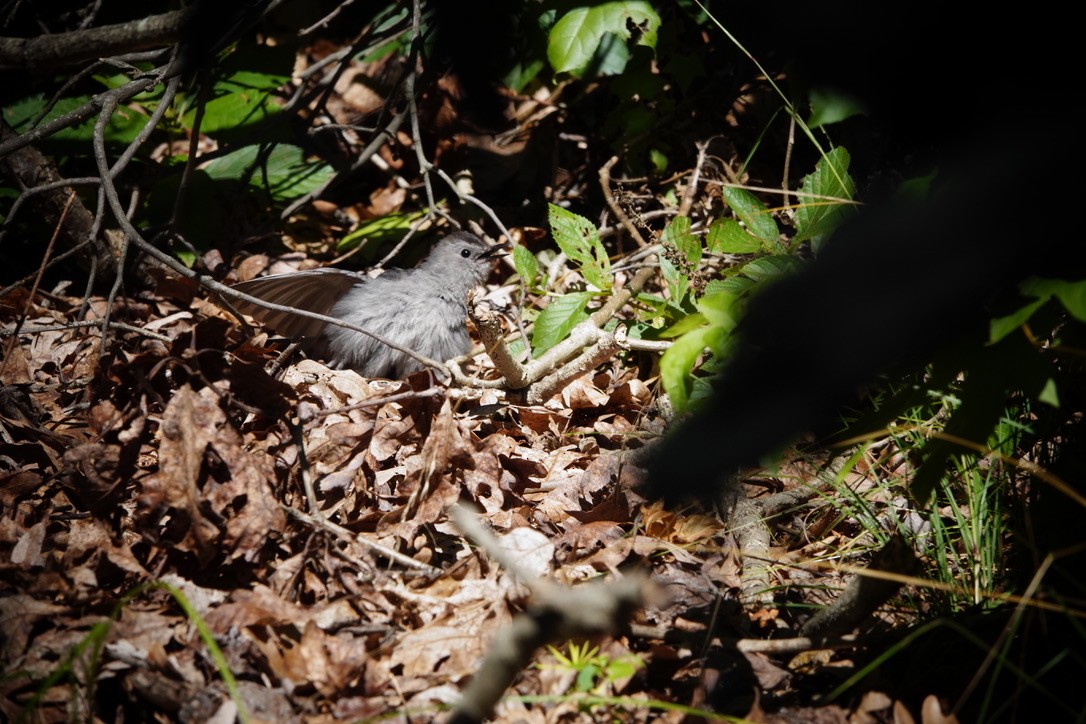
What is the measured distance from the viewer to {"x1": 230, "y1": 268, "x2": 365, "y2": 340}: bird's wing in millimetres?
3756

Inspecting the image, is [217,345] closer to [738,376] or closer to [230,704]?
[230,704]

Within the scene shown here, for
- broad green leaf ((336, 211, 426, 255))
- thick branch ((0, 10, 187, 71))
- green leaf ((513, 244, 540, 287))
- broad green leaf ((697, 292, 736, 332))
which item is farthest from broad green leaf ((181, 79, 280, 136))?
broad green leaf ((697, 292, 736, 332))

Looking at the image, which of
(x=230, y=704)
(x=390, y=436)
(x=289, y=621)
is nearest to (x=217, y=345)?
(x=390, y=436)

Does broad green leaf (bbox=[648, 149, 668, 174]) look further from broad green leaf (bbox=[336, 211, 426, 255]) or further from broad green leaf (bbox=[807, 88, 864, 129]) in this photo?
broad green leaf (bbox=[807, 88, 864, 129])

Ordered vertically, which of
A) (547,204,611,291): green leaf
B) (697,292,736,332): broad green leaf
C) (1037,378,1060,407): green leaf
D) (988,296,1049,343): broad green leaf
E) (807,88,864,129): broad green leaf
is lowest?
(547,204,611,291): green leaf

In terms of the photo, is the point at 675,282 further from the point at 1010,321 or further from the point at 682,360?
the point at 1010,321

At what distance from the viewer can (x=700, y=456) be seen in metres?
1.28

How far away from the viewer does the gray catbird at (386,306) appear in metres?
3.77

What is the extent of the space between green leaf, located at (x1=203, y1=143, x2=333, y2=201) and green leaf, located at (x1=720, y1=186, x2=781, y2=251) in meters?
2.85

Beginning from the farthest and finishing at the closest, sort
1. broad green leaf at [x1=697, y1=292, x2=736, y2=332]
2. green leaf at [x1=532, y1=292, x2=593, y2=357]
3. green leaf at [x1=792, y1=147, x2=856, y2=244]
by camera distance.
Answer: green leaf at [x1=532, y1=292, x2=593, y2=357] < green leaf at [x1=792, y1=147, x2=856, y2=244] < broad green leaf at [x1=697, y1=292, x2=736, y2=332]

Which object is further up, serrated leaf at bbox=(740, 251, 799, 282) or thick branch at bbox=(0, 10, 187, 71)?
thick branch at bbox=(0, 10, 187, 71)

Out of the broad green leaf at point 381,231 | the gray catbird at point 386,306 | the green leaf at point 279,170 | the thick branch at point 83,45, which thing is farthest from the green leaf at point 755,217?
the green leaf at point 279,170

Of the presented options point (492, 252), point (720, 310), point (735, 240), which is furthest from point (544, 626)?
point (492, 252)

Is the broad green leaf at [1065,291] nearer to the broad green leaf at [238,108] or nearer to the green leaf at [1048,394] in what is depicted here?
the green leaf at [1048,394]
